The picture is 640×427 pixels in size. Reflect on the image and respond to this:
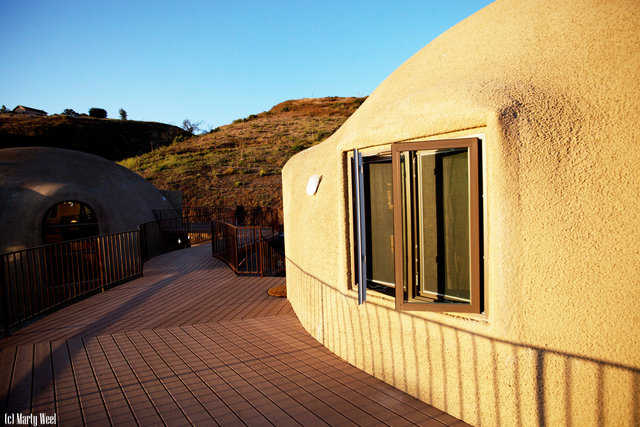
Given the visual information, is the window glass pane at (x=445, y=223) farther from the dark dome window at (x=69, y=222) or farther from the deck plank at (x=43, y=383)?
the dark dome window at (x=69, y=222)

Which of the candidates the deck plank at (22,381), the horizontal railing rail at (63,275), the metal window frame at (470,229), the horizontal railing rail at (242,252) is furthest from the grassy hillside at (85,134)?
the metal window frame at (470,229)

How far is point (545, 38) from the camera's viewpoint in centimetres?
306

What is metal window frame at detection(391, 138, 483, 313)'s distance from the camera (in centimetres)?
287

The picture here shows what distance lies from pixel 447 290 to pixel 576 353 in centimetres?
110

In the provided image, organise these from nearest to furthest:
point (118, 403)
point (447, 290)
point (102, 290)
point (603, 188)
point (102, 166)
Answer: point (603, 188) < point (447, 290) < point (118, 403) < point (102, 290) < point (102, 166)

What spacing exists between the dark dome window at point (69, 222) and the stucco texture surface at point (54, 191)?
0.28 meters

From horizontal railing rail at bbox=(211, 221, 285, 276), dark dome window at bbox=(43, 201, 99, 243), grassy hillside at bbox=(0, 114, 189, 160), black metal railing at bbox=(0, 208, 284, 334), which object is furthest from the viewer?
grassy hillside at bbox=(0, 114, 189, 160)

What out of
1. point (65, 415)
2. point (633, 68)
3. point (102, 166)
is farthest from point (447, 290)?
point (102, 166)

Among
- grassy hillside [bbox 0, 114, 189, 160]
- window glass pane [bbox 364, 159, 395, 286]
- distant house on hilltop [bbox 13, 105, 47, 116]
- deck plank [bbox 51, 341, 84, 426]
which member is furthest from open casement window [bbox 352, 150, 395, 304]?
distant house on hilltop [bbox 13, 105, 47, 116]

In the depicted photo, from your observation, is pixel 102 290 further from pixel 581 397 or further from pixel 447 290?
pixel 581 397

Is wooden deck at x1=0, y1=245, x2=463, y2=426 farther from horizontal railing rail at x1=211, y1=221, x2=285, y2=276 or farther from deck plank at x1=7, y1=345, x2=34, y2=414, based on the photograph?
horizontal railing rail at x1=211, y1=221, x2=285, y2=276

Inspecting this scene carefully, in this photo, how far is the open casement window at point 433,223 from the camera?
298cm

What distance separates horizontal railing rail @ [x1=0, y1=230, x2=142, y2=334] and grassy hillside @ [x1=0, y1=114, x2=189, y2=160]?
48.2m

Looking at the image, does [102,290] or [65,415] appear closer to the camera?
[65,415]
